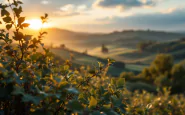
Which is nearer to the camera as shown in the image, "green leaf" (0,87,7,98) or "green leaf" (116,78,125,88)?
"green leaf" (0,87,7,98)

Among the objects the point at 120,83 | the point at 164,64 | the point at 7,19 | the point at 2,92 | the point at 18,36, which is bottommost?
the point at 164,64

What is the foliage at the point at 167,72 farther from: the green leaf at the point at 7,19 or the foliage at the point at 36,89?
the green leaf at the point at 7,19

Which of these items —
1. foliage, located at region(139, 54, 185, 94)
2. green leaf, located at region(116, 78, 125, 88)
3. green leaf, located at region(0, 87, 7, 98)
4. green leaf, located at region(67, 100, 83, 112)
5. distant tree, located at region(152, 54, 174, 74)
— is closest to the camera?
green leaf, located at region(67, 100, 83, 112)

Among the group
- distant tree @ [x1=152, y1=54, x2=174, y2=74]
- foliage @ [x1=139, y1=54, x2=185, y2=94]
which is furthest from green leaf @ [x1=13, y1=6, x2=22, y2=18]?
distant tree @ [x1=152, y1=54, x2=174, y2=74]

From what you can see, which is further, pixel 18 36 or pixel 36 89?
pixel 18 36

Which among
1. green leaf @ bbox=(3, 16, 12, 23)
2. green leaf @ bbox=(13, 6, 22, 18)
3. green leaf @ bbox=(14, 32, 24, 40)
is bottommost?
green leaf @ bbox=(14, 32, 24, 40)

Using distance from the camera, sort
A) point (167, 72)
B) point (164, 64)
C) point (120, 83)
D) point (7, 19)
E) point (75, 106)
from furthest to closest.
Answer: point (164, 64)
point (167, 72)
point (120, 83)
point (7, 19)
point (75, 106)

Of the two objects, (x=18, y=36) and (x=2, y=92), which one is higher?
(x=18, y=36)

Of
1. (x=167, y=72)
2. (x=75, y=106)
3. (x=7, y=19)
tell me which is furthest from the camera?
(x=167, y=72)

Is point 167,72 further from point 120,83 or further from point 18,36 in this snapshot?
point 18,36

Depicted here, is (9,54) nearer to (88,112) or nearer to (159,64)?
(88,112)

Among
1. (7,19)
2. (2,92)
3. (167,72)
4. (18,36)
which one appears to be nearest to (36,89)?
(2,92)

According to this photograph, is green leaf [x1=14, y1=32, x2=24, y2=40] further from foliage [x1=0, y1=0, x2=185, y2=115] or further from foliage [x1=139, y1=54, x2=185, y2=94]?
foliage [x1=139, y1=54, x2=185, y2=94]

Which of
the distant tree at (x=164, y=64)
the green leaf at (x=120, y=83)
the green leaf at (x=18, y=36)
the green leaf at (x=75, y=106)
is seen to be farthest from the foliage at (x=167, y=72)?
the green leaf at (x=75, y=106)
